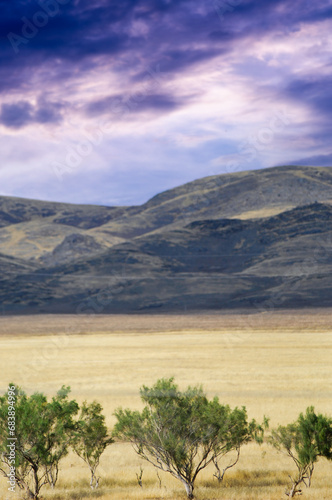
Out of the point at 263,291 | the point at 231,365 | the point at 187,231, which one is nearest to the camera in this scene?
the point at 231,365

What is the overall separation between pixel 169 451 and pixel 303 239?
156254 mm

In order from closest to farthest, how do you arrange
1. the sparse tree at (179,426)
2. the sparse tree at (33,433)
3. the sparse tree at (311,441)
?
the sparse tree at (33,433) → the sparse tree at (179,426) → the sparse tree at (311,441)

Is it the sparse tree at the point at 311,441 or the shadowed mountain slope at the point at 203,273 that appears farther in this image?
the shadowed mountain slope at the point at 203,273

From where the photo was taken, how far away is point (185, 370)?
45844 mm

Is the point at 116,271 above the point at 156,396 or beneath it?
above

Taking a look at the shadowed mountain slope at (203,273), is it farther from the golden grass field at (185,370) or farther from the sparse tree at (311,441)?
the sparse tree at (311,441)

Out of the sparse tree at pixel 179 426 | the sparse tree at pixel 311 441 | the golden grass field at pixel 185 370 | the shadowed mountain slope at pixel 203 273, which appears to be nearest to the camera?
the sparse tree at pixel 179 426

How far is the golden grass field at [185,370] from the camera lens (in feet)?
55.5

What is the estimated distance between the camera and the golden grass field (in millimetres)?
16922

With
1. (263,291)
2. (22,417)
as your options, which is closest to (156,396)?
(22,417)

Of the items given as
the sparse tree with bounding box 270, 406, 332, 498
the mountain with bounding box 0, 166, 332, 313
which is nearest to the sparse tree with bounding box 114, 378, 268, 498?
the sparse tree with bounding box 270, 406, 332, 498

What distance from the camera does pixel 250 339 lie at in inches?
2749

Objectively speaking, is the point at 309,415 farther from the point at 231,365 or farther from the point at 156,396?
the point at 231,365

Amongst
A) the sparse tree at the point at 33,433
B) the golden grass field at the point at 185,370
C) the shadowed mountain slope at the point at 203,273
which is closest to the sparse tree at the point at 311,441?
the golden grass field at the point at 185,370
